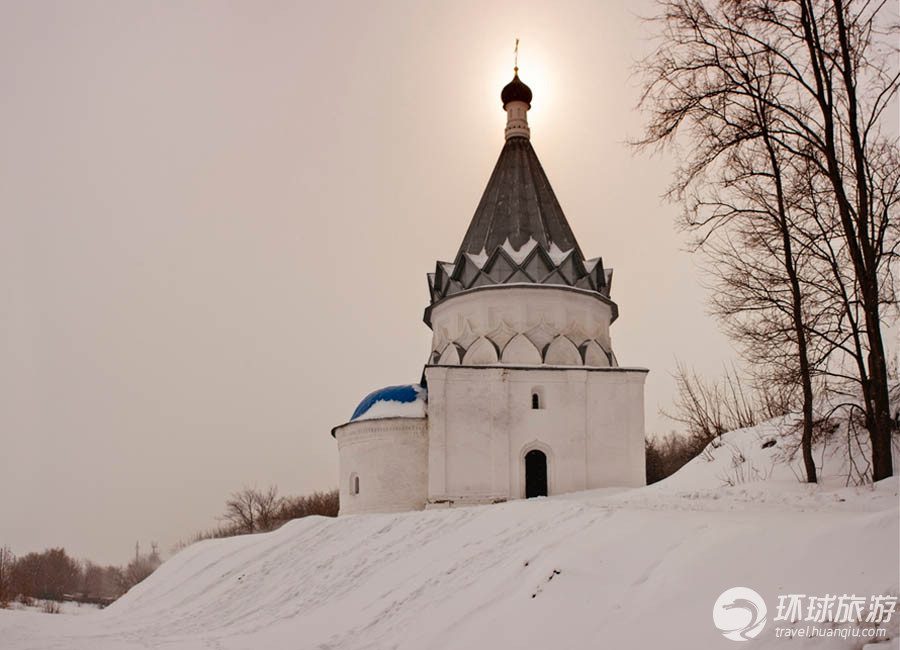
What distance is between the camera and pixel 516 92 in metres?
26.6

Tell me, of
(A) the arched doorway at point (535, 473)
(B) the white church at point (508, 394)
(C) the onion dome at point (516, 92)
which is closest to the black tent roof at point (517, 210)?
(B) the white church at point (508, 394)

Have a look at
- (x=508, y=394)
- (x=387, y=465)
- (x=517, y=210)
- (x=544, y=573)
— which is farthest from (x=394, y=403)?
(x=544, y=573)

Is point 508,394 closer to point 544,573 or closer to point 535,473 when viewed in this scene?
point 535,473

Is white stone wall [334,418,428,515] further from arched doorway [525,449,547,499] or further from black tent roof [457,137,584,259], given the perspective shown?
black tent roof [457,137,584,259]

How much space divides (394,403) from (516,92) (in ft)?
36.4

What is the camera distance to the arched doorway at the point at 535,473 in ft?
70.5

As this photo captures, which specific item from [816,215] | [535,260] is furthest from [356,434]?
[816,215]

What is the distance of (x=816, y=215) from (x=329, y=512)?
4806cm

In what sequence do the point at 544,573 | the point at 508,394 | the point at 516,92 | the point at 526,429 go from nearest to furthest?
the point at 544,573 < the point at 526,429 < the point at 508,394 < the point at 516,92

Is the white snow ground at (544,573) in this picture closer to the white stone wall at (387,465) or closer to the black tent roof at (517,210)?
the white stone wall at (387,465)
